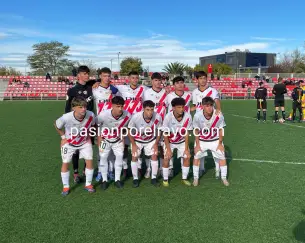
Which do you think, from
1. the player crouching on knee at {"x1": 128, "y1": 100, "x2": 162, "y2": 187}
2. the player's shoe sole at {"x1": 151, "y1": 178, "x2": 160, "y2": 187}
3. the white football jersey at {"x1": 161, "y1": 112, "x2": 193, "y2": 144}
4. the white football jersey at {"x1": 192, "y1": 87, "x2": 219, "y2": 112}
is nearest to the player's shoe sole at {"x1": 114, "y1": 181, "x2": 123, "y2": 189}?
the player crouching on knee at {"x1": 128, "y1": 100, "x2": 162, "y2": 187}

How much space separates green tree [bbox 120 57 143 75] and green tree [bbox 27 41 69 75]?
467 inches

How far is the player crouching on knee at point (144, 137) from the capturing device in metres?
5.44

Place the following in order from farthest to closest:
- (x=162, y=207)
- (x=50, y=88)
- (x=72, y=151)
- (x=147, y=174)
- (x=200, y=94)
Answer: (x=50, y=88), (x=200, y=94), (x=147, y=174), (x=72, y=151), (x=162, y=207)

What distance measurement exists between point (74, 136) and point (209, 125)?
2.35 metres

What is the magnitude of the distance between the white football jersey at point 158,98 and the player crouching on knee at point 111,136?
82 centimetres

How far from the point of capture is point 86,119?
16.8 ft

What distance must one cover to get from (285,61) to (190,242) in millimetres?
72599

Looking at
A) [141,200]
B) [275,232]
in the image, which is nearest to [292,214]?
[275,232]

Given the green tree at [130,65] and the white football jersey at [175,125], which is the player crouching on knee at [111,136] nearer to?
the white football jersey at [175,125]

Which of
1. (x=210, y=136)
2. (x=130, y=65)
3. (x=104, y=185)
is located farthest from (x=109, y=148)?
(x=130, y=65)

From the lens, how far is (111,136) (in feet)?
17.7

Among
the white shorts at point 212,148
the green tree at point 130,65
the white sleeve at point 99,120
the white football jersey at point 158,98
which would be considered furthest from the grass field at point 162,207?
the green tree at point 130,65

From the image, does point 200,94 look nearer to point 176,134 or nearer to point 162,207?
point 176,134

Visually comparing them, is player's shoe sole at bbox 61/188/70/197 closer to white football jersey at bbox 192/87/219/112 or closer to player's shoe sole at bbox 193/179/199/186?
player's shoe sole at bbox 193/179/199/186
